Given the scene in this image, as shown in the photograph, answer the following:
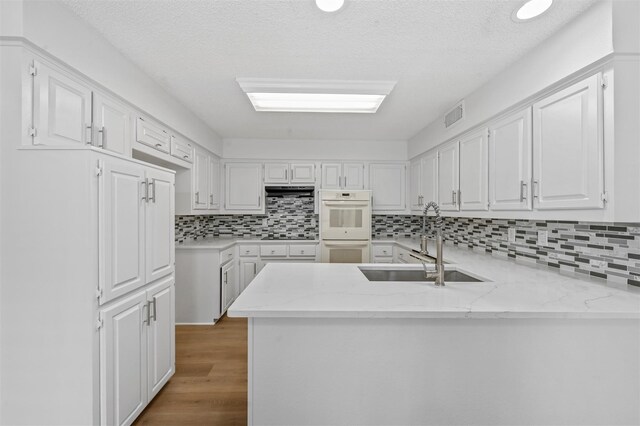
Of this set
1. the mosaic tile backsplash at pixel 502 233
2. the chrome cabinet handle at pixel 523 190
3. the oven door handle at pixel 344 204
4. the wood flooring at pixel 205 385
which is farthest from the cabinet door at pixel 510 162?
the wood flooring at pixel 205 385

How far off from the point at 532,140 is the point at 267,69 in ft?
6.23

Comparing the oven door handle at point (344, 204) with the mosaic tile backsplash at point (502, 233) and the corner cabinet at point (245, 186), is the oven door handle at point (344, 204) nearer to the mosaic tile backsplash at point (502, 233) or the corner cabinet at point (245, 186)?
the mosaic tile backsplash at point (502, 233)

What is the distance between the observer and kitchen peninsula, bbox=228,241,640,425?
4.26 ft

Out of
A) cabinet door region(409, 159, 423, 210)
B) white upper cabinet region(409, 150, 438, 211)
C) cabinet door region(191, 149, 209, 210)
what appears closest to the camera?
A: cabinet door region(191, 149, 209, 210)

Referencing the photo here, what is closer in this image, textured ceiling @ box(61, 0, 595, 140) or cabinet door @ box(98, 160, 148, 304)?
cabinet door @ box(98, 160, 148, 304)

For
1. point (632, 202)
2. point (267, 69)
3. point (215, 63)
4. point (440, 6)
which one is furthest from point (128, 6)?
point (632, 202)

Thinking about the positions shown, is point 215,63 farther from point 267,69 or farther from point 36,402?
point 36,402

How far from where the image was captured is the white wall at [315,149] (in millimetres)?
4383

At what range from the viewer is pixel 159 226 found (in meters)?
2.04

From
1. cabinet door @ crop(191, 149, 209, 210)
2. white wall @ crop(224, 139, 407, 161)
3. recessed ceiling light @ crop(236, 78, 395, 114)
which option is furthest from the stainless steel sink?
white wall @ crop(224, 139, 407, 161)

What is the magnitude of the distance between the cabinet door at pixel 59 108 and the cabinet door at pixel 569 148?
2.75 metres

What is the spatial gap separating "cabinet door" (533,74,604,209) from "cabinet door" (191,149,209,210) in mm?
3235

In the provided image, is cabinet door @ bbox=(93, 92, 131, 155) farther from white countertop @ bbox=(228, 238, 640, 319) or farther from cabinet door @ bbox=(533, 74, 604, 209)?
cabinet door @ bbox=(533, 74, 604, 209)

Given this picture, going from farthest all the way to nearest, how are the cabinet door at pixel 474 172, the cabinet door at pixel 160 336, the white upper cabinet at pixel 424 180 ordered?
the white upper cabinet at pixel 424 180 → the cabinet door at pixel 474 172 → the cabinet door at pixel 160 336
